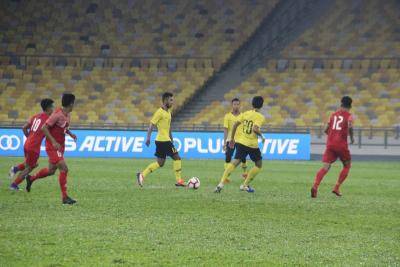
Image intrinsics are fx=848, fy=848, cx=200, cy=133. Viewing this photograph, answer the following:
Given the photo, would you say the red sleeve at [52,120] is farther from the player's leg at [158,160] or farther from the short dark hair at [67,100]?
the player's leg at [158,160]

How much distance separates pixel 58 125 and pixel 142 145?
61.1 ft

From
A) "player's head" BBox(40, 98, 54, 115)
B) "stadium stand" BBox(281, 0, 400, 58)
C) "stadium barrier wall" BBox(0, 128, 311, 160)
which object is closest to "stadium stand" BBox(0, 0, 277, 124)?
"stadium stand" BBox(281, 0, 400, 58)

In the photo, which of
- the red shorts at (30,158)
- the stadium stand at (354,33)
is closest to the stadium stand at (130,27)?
the stadium stand at (354,33)

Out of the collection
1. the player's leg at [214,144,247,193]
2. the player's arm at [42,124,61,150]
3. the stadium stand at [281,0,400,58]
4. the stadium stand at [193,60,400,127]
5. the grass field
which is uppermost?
the stadium stand at [281,0,400,58]

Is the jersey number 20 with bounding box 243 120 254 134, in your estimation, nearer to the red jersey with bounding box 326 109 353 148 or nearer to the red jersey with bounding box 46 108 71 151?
the red jersey with bounding box 326 109 353 148

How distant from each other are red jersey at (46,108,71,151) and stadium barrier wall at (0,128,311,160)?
59.1 ft

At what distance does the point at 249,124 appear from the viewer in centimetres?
1778

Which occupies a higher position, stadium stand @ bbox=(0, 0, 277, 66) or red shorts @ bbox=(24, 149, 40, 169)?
stadium stand @ bbox=(0, 0, 277, 66)

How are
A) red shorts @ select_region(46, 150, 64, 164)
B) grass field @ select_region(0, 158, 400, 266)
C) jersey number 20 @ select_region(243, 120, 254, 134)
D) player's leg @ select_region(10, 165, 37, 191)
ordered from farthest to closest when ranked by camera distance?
jersey number 20 @ select_region(243, 120, 254, 134) → player's leg @ select_region(10, 165, 37, 191) → red shorts @ select_region(46, 150, 64, 164) → grass field @ select_region(0, 158, 400, 266)

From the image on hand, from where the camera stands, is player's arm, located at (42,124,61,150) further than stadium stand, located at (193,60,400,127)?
No

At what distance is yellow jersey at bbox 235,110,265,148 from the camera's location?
17656 millimetres

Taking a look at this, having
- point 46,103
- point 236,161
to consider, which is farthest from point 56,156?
point 236,161

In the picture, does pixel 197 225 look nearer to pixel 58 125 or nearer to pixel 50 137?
pixel 50 137

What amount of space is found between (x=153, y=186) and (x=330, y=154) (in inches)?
168
